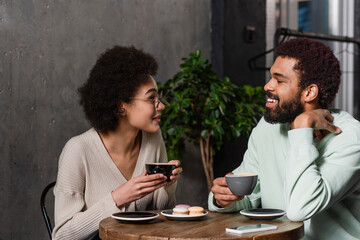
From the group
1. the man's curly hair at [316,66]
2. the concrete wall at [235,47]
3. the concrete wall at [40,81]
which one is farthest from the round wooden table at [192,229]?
the concrete wall at [235,47]

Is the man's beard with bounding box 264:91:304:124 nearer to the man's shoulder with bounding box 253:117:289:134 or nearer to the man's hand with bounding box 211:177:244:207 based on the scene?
the man's shoulder with bounding box 253:117:289:134

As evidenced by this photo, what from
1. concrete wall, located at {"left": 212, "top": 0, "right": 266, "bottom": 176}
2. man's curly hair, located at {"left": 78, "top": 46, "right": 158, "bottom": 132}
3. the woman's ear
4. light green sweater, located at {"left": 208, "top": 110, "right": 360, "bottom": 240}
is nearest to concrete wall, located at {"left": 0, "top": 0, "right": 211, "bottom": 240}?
man's curly hair, located at {"left": 78, "top": 46, "right": 158, "bottom": 132}

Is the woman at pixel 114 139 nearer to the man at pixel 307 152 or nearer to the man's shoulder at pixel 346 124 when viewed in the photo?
the man at pixel 307 152

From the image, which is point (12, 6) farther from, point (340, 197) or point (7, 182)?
point (340, 197)

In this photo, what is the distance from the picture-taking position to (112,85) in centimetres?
227

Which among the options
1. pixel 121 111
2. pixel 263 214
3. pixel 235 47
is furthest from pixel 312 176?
pixel 235 47

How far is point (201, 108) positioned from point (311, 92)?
1.60m

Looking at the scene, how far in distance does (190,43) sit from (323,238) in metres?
2.42

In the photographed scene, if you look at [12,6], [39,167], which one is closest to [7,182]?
[39,167]

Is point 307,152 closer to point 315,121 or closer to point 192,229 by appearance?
point 315,121

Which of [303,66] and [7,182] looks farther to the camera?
[7,182]

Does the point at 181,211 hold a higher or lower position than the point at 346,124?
lower

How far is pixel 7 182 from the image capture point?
8.73 ft

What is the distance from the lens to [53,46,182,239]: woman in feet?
7.00
